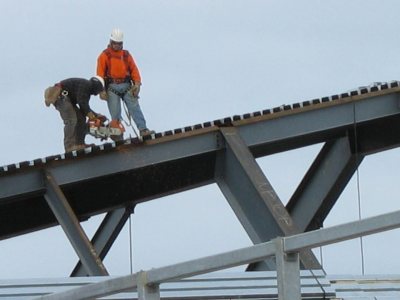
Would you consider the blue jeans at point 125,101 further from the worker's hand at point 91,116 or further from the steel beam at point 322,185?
the steel beam at point 322,185

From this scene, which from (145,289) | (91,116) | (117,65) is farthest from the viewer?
(117,65)

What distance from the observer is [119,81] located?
2370 centimetres

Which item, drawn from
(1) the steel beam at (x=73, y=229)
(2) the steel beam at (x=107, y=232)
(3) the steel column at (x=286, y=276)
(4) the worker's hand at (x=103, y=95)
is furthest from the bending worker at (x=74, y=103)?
(3) the steel column at (x=286, y=276)

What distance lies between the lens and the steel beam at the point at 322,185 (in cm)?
2656

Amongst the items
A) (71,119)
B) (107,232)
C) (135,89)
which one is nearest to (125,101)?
(135,89)

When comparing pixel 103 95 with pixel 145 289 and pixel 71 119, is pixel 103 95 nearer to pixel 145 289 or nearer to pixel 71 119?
pixel 71 119

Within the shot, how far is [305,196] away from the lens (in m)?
27.0

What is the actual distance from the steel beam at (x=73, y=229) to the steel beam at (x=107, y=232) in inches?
193

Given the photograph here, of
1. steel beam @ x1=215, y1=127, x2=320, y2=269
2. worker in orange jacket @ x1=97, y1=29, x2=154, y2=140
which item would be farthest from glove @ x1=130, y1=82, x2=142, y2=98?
steel beam @ x1=215, y1=127, x2=320, y2=269

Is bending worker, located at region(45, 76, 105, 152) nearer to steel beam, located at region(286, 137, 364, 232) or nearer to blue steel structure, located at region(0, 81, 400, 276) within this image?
blue steel structure, located at region(0, 81, 400, 276)

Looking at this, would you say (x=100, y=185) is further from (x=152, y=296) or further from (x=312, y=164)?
(x=152, y=296)

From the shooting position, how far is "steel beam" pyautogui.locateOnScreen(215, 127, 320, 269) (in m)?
22.5

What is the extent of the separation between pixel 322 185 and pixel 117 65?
5.33 m

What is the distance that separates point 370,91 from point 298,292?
18051 mm
